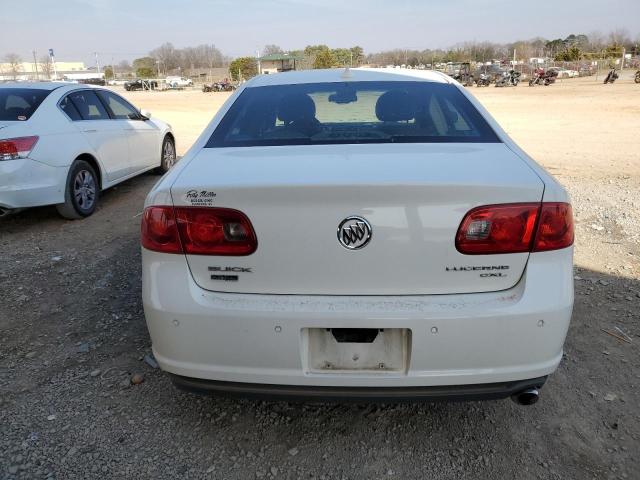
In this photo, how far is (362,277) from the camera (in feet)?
6.52

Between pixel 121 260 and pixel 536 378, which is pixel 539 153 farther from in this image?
pixel 536 378

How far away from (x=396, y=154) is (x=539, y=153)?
347 inches

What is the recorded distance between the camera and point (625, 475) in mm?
2227

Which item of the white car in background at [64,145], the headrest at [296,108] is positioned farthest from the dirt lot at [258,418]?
the white car in background at [64,145]

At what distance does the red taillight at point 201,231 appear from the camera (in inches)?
79.3

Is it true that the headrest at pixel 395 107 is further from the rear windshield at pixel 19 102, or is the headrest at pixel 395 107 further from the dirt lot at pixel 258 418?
the rear windshield at pixel 19 102

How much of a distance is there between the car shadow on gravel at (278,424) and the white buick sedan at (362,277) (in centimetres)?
42

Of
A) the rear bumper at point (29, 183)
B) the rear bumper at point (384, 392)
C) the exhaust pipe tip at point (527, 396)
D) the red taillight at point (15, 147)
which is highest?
the red taillight at point (15, 147)

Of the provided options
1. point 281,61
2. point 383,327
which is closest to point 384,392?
point 383,327

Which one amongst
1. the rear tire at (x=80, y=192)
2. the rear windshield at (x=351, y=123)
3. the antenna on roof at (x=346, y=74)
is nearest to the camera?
the rear windshield at (x=351, y=123)

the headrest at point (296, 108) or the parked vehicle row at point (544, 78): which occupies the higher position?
the headrest at point (296, 108)

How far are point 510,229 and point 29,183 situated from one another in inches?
200

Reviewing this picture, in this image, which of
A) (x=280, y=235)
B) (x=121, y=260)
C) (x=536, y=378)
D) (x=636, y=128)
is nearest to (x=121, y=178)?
(x=121, y=260)

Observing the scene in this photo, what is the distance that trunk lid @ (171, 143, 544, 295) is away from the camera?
194cm
